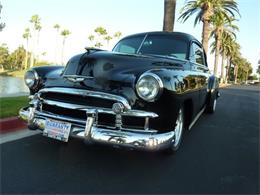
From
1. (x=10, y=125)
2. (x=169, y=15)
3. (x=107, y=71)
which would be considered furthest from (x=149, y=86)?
(x=169, y=15)

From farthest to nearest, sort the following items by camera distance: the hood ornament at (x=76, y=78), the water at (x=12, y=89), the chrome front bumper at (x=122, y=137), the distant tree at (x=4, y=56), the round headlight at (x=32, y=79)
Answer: the distant tree at (x=4, y=56) < the water at (x=12, y=89) < the round headlight at (x=32, y=79) < the hood ornament at (x=76, y=78) < the chrome front bumper at (x=122, y=137)

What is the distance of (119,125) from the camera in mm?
3609

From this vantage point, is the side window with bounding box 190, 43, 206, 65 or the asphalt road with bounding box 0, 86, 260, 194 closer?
the asphalt road with bounding box 0, 86, 260, 194

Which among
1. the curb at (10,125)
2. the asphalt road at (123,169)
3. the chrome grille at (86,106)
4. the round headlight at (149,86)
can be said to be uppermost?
the round headlight at (149,86)

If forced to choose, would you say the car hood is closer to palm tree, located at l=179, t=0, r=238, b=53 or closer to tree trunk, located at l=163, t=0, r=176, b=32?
tree trunk, located at l=163, t=0, r=176, b=32

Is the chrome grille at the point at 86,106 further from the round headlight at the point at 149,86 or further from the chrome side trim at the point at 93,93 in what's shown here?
the round headlight at the point at 149,86

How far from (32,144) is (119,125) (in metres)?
Answer: 1.63

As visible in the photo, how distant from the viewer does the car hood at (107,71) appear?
149 inches

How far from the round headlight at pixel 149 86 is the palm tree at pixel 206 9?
76.0ft

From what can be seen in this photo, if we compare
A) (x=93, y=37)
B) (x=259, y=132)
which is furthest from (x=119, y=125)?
(x=93, y=37)

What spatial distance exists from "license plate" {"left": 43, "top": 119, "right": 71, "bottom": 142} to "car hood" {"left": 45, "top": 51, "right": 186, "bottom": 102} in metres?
0.48

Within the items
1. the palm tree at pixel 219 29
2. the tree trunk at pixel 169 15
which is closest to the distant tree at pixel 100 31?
the palm tree at pixel 219 29

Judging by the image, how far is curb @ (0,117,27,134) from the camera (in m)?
5.31

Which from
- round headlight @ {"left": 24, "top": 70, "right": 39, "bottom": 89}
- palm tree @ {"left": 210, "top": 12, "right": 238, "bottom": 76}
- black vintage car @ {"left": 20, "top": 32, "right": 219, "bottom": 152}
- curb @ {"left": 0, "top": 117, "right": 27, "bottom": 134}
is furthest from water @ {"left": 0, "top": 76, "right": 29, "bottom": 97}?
palm tree @ {"left": 210, "top": 12, "right": 238, "bottom": 76}
